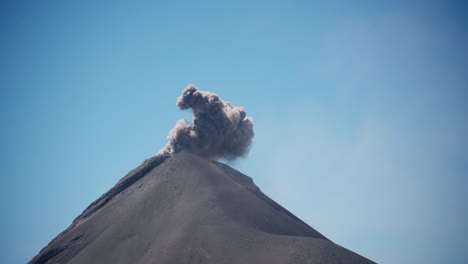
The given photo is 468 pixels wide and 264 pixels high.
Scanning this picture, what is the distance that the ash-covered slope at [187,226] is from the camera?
46.8 meters

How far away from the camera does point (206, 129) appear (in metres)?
76.4

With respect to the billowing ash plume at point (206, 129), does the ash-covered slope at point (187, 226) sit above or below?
below

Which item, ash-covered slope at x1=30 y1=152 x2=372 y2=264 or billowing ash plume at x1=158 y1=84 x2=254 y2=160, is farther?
billowing ash plume at x1=158 y1=84 x2=254 y2=160

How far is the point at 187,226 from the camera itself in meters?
52.8

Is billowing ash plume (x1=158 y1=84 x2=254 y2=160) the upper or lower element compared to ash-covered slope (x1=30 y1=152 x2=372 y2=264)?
upper

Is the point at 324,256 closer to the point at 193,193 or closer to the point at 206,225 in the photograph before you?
the point at 206,225

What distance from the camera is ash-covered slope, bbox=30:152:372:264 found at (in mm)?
46781

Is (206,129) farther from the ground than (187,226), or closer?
farther from the ground

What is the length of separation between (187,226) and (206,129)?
26403 mm

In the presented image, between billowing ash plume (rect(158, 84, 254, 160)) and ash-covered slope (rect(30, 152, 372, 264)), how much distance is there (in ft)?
24.9

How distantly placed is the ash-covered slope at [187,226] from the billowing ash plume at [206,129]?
7.59 meters

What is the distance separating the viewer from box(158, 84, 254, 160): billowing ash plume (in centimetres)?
7719

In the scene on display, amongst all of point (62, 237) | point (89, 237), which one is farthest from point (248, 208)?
point (62, 237)

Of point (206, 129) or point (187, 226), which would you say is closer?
point (187, 226)
